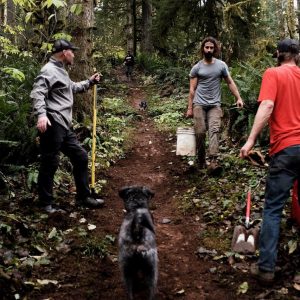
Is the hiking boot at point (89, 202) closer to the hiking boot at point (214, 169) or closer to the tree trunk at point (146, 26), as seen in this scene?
the hiking boot at point (214, 169)

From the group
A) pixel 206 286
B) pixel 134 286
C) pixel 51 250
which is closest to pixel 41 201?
pixel 51 250

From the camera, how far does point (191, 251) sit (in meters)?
5.54

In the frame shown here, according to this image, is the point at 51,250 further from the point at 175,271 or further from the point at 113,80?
the point at 113,80

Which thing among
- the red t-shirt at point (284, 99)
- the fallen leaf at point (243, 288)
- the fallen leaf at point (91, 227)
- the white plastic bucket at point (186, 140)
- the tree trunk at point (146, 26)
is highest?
the tree trunk at point (146, 26)

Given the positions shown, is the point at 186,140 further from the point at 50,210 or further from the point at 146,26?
the point at 146,26

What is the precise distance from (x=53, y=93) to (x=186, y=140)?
11.7 ft

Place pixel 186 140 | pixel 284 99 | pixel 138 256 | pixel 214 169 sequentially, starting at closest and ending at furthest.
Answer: pixel 138 256 → pixel 284 99 → pixel 214 169 → pixel 186 140

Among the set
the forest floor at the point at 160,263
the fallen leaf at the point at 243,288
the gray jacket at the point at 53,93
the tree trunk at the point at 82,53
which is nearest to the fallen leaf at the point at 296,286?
the forest floor at the point at 160,263

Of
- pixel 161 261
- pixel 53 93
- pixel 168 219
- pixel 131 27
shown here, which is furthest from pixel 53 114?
pixel 131 27

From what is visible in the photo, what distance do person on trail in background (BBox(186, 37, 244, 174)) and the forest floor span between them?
109 cm

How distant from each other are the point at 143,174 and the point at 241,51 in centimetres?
1154

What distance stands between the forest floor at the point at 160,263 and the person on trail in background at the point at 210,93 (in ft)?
3.57

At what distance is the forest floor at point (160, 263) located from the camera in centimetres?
446

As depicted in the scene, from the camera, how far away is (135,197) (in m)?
5.00
